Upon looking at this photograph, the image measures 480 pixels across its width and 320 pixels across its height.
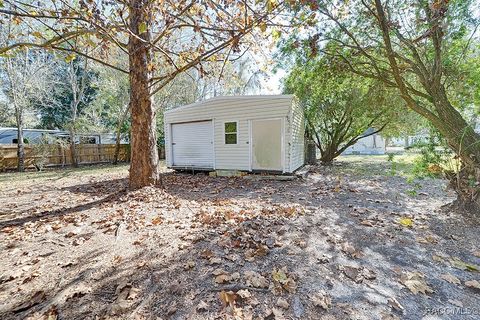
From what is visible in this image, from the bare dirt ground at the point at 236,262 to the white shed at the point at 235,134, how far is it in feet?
13.3

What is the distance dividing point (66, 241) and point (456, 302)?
4139 mm

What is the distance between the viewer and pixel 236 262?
2.37 m

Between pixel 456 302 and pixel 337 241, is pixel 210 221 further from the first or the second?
pixel 456 302

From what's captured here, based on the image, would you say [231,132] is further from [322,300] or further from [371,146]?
[371,146]

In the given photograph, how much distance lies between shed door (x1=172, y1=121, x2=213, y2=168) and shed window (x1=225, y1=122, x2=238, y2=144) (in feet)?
2.59

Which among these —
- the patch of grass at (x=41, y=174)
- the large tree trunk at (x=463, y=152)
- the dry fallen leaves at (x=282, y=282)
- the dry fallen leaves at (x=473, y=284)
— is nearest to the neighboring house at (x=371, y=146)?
the large tree trunk at (x=463, y=152)

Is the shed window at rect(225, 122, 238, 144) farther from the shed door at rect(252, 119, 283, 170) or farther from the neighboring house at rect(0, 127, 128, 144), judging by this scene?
the neighboring house at rect(0, 127, 128, 144)

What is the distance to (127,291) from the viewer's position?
1.97m

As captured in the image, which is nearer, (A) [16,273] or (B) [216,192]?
(A) [16,273]

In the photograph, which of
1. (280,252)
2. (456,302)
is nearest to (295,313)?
(280,252)

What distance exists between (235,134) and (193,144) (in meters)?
2.16

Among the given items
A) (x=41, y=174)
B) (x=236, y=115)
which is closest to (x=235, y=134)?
(x=236, y=115)

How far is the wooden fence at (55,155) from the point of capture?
466 inches

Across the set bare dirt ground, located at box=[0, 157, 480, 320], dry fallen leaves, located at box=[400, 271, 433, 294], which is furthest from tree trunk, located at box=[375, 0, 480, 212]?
dry fallen leaves, located at box=[400, 271, 433, 294]
